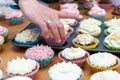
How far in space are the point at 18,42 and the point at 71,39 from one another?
0.78 ft

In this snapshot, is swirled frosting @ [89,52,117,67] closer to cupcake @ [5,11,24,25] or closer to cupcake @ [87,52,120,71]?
cupcake @ [87,52,120,71]

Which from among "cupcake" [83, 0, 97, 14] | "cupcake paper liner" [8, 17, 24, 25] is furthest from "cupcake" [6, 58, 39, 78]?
"cupcake" [83, 0, 97, 14]

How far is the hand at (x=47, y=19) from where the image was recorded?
0.98 m

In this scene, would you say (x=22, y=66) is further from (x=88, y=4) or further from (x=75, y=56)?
(x=88, y=4)

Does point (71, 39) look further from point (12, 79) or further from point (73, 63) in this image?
point (12, 79)

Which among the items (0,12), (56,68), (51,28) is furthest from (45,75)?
(0,12)

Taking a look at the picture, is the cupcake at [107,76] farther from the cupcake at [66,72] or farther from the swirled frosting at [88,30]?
the swirled frosting at [88,30]

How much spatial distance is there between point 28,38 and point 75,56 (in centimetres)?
26

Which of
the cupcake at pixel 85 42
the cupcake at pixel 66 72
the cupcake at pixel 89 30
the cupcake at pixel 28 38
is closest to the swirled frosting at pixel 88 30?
the cupcake at pixel 89 30

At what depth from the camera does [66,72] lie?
83cm

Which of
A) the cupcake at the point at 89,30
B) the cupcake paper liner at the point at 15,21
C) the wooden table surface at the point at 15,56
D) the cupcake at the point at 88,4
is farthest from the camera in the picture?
the cupcake at the point at 88,4

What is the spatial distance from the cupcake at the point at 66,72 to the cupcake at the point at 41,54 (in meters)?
0.09

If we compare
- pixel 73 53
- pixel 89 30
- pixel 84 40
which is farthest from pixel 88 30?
pixel 73 53

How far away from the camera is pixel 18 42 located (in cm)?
110
